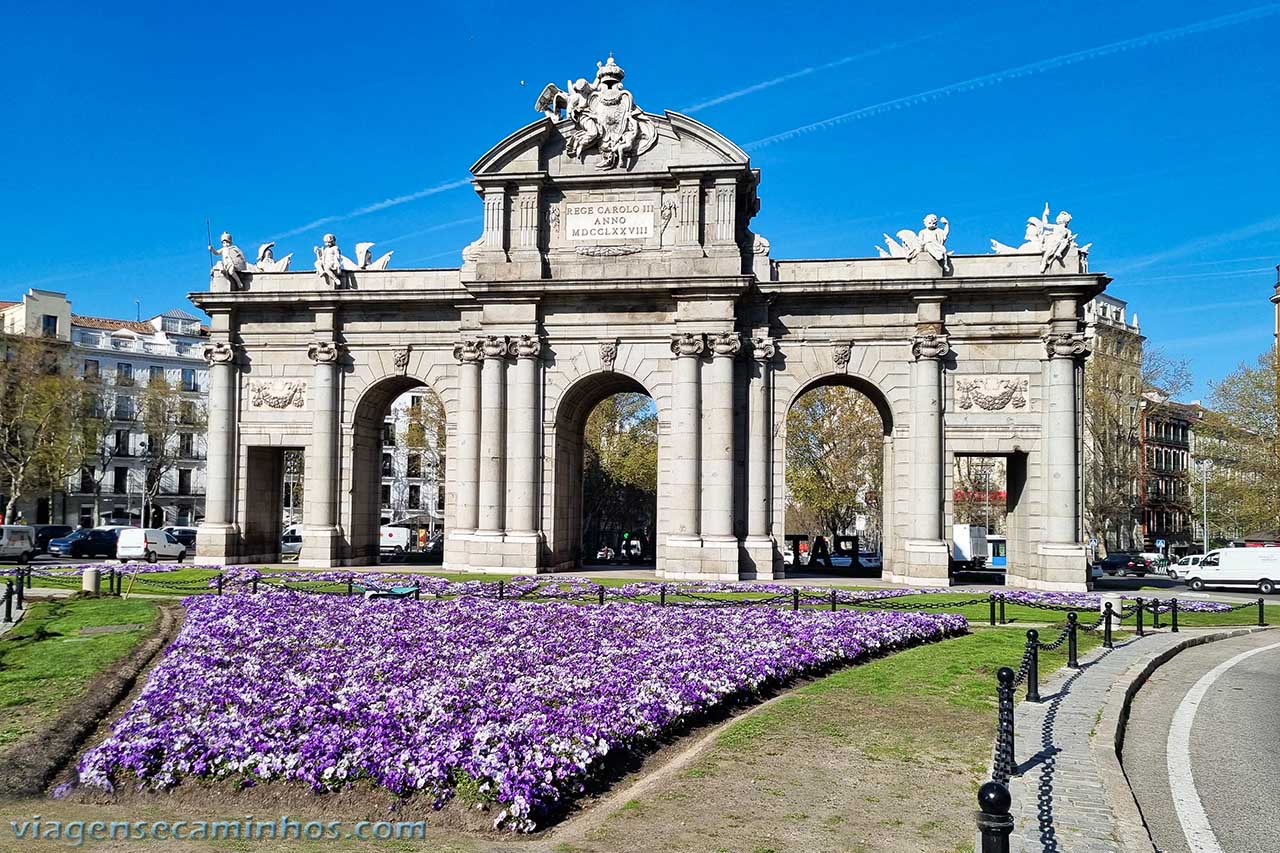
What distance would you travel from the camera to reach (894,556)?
38406mm

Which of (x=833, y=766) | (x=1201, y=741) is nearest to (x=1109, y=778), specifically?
(x=833, y=766)

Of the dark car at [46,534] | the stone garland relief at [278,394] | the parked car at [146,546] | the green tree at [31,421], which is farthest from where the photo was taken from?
the green tree at [31,421]

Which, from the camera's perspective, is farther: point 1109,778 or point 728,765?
point 728,765

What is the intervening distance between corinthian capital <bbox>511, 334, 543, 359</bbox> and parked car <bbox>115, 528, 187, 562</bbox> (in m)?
Result: 22.3

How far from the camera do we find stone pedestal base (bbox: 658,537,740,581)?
36.6 m

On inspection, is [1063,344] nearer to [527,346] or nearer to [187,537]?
[527,346]

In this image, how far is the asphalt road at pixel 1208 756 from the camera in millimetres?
10180

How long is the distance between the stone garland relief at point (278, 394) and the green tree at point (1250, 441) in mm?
52303

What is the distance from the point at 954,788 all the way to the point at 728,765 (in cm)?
256

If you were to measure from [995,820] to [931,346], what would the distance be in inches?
1249

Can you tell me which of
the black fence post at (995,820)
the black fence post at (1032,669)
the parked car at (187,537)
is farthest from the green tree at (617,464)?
the black fence post at (995,820)

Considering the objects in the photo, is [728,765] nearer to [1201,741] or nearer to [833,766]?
[833,766]

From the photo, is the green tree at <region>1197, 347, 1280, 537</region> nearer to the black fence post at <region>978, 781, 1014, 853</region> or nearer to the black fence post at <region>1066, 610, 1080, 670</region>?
the black fence post at <region>1066, 610, 1080, 670</region>

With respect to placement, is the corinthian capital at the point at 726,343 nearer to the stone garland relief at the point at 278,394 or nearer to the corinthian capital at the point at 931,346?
the corinthian capital at the point at 931,346
